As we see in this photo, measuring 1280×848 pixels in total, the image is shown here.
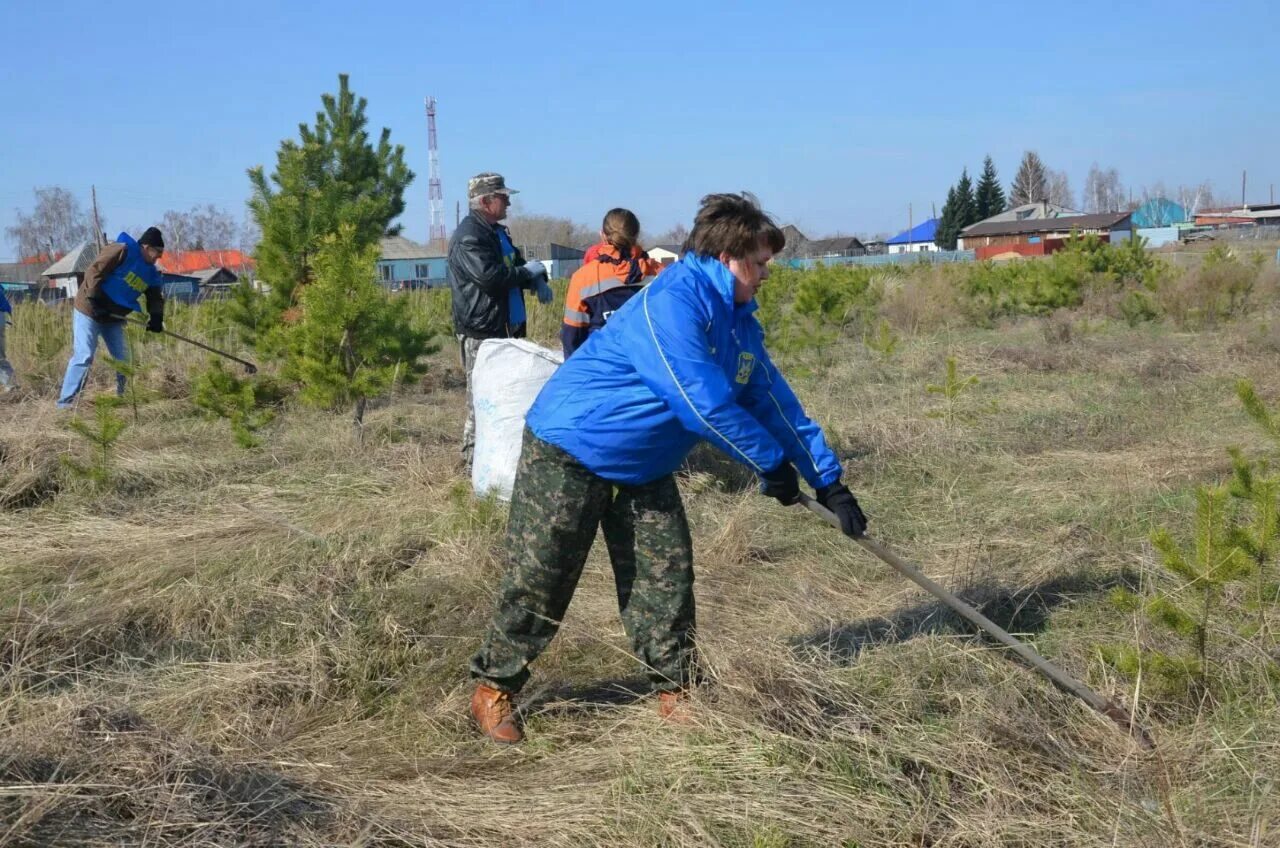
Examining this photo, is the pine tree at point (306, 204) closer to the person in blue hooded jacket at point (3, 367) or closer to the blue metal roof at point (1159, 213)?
the person in blue hooded jacket at point (3, 367)

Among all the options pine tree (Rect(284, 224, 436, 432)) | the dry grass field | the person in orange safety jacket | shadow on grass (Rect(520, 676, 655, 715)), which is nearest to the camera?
the dry grass field

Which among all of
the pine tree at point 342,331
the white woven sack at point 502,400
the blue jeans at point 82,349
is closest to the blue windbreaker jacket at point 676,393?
the white woven sack at point 502,400

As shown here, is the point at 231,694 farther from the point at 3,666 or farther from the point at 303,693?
the point at 3,666

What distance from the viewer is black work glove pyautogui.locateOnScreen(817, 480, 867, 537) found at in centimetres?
275

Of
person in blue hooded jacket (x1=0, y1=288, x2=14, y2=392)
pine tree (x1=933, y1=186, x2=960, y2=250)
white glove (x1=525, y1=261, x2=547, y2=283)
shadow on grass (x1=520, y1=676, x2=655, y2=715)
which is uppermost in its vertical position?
pine tree (x1=933, y1=186, x2=960, y2=250)

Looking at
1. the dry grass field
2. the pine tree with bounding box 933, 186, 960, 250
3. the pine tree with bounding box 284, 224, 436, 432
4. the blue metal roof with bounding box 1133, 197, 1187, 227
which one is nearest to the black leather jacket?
the dry grass field

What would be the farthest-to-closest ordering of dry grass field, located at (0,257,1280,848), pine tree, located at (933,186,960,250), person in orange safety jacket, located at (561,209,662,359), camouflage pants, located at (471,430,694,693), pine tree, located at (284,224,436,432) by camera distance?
pine tree, located at (933,186,960,250) < pine tree, located at (284,224,436,432) < person in orange safety jacket, located at (561,209,662,359) < camouflage pants, located at (471,430,694,693) < dry grass field, located at (0,257,1280,848)

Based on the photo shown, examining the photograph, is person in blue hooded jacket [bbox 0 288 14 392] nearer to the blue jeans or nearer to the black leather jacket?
the blue jeans

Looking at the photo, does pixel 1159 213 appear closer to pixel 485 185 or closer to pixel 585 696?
pixel 485 185

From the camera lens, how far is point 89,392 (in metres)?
9.16

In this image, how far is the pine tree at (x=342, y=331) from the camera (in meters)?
6.41

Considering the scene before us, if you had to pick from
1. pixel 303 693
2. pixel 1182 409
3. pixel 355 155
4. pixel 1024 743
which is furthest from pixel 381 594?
pixel 355 155

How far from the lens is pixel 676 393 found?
8.49 ft

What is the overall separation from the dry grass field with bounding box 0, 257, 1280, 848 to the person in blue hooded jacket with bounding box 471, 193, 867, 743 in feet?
0.70
